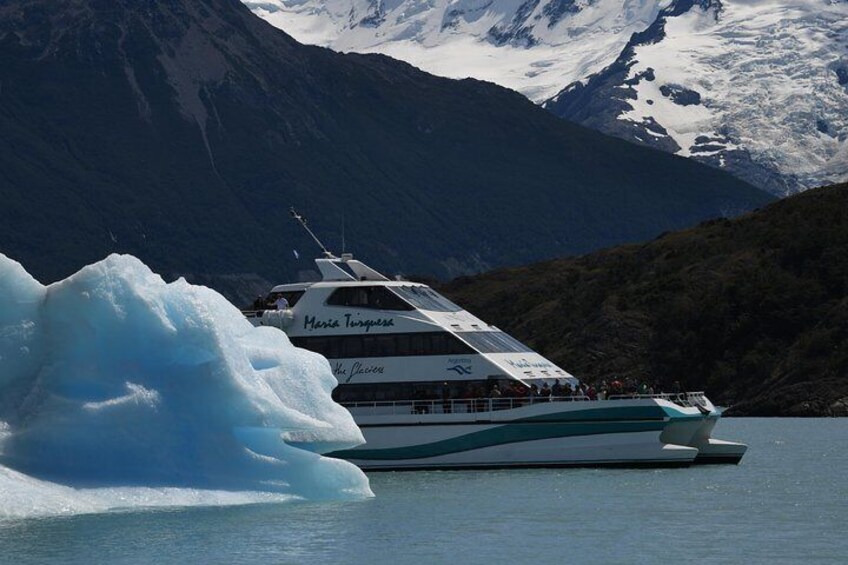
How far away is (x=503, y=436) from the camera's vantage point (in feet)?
166

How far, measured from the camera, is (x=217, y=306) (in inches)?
1559

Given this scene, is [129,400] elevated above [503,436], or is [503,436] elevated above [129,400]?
[129,400]

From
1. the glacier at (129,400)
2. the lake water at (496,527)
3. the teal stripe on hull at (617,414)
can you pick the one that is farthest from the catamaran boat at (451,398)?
the glacier at (129,400)

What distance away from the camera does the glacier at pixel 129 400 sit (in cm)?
3684

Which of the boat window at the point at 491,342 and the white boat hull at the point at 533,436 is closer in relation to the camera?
the white boat hull at the point at 533,436

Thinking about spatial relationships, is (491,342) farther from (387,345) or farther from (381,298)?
(381,298)

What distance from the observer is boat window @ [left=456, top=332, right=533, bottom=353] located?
173 ft

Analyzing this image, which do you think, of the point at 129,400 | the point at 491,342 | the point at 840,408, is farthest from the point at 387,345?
the point at 840,408

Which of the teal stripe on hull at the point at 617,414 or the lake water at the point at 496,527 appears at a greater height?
the teal stripe on hull at the point at 617,414

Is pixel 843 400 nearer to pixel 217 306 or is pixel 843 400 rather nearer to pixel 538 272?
pixel 217 306

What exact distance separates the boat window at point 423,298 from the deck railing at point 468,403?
288 centimetres

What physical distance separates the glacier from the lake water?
2.82 ft

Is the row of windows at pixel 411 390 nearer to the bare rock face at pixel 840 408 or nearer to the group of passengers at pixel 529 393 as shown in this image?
the group of passengers at pixel 529 393

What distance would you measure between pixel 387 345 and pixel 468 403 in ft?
9.56
